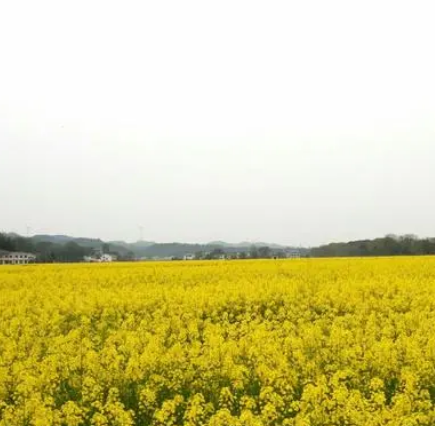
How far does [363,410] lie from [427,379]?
7.53 ft

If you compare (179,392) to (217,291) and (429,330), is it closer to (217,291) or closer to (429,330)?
(429,330)

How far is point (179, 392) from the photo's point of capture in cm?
739

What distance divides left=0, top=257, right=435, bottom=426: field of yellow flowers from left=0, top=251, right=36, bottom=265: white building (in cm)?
5656

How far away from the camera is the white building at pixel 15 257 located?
69.3 m

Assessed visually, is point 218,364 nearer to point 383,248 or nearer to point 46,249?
point 383,248

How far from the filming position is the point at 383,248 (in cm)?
6438

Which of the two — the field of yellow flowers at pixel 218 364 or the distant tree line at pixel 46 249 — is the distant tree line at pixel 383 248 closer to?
the distant tree line at pixel 46 249

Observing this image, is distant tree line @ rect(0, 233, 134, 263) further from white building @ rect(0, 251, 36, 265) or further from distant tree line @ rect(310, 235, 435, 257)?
distant tree line @ rect(310, 235, 435, 257)

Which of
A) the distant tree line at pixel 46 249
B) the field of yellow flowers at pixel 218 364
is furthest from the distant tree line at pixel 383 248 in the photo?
the field of yellow flowers at pixel 218 364

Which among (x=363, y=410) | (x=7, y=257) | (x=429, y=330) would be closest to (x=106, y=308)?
(x=429, y=330)

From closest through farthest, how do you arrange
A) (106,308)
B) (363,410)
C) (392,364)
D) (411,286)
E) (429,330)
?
(363,410), (392,364), (429,330), (106,308), (411,286)

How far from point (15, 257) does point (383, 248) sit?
4021 centimetres

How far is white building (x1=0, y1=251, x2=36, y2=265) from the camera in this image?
69.3 meters

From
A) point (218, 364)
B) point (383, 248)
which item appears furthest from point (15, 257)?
point (218, 364)
